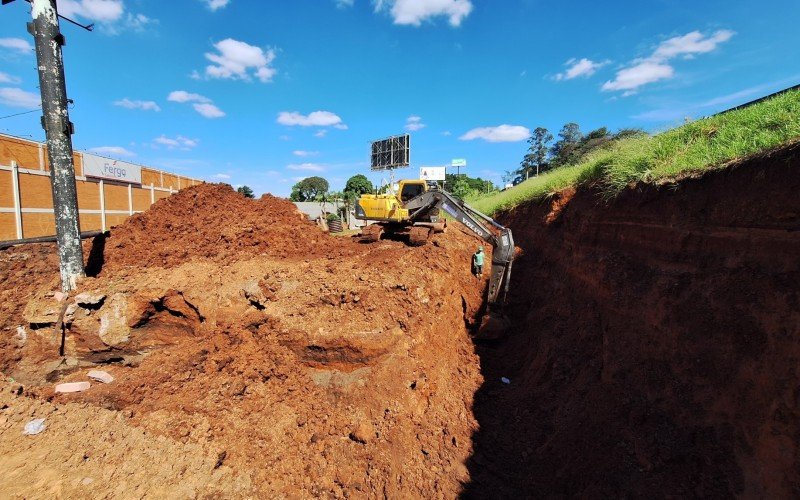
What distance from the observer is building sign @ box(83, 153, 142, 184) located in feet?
38.8

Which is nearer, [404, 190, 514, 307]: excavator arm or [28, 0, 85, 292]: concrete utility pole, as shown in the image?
[28, 0, 85, 292]: concrete utility pole

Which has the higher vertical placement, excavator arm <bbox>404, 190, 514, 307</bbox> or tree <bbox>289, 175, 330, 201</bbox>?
tree <bbox>289, 175, 330, 201</bbox>

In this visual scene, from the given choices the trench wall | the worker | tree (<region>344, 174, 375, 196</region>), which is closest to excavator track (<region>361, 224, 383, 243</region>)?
the worker

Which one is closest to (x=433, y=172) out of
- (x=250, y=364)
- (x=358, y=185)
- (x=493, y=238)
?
(x=358, y=185)

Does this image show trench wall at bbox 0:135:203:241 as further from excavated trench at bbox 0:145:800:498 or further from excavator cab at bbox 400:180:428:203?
excavator cab at bbox 400:180:428:203

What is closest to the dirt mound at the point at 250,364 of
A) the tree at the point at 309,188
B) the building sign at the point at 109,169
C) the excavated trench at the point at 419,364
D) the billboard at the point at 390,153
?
the excavated trench at the point at 419,364

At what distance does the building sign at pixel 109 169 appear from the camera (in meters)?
11.8

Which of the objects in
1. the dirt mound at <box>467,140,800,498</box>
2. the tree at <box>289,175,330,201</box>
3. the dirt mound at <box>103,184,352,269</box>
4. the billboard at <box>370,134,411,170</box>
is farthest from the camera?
the tree at <box>289,175,330,201</box>

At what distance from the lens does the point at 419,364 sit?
5.43 m

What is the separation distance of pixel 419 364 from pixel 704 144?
16.9 feet

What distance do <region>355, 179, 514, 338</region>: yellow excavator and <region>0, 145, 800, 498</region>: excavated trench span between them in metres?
0.82

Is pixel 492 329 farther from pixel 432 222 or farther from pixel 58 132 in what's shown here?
pixel 58 132

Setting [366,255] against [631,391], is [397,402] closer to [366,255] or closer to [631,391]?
[631,391]

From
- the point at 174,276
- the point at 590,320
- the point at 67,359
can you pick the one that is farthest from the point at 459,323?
the point at 67,359
